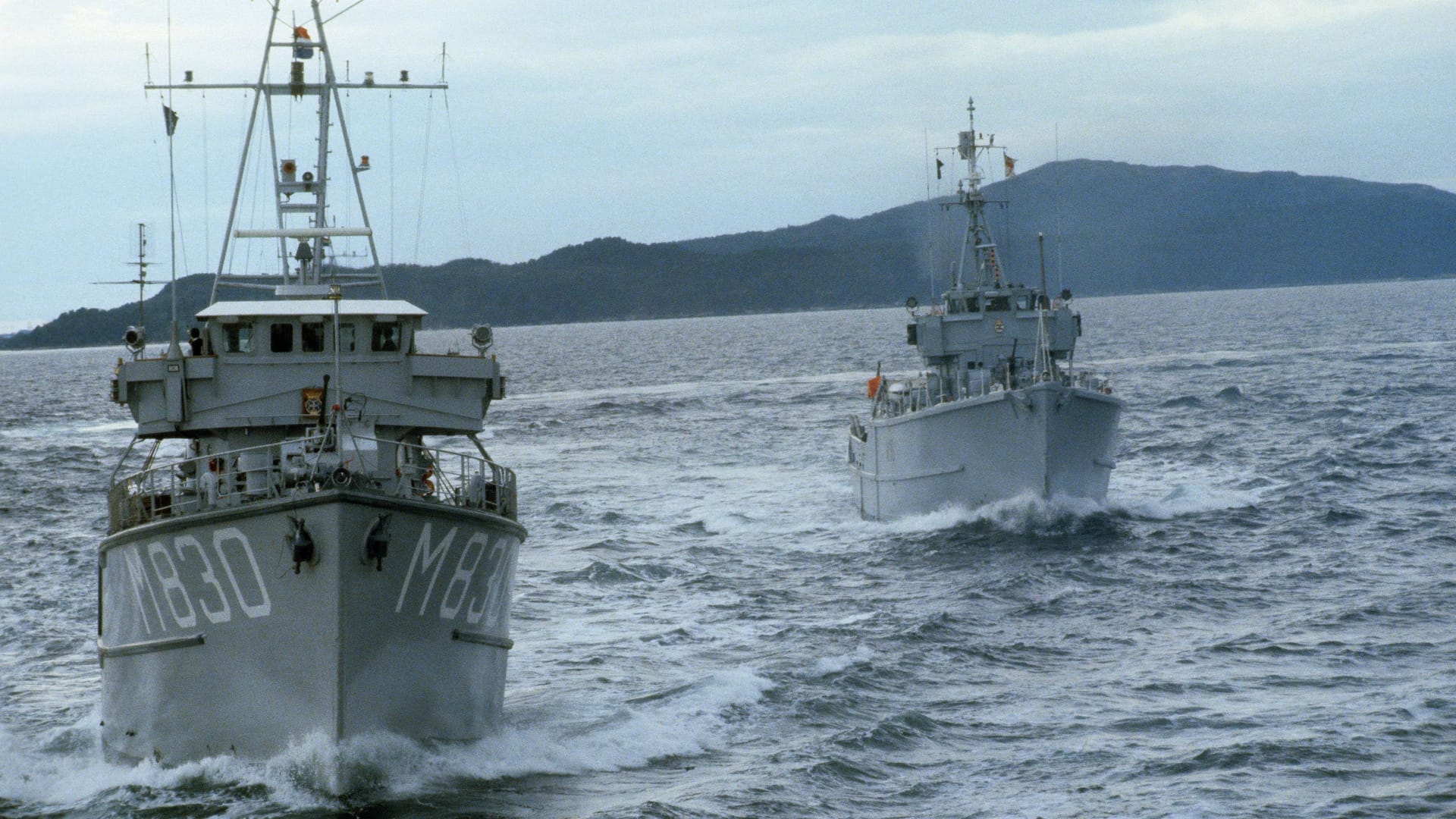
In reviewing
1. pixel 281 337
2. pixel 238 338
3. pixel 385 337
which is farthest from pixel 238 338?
pixel 385 337

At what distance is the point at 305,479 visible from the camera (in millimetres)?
16656

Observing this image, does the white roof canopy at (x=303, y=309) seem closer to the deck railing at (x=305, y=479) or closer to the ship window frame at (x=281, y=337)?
the ship window frame at (x=281, y=337)

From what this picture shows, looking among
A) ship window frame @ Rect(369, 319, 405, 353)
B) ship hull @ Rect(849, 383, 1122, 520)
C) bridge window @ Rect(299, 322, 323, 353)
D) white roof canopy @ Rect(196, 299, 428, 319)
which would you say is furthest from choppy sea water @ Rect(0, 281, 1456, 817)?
white roof canopy @ Rect(196, 299, 428, 319)

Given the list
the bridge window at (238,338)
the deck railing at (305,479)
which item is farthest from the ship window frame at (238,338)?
the deck railing at (305,479)

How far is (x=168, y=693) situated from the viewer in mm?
17109

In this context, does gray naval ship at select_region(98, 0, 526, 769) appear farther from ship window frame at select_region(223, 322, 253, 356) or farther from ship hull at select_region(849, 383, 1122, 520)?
ship hull at select_region(849, 383, 1122, 520)

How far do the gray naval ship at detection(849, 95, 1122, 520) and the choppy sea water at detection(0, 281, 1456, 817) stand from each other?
90 cm

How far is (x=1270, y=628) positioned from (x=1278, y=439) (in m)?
30.4

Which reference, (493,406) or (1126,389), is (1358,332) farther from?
(493,406)

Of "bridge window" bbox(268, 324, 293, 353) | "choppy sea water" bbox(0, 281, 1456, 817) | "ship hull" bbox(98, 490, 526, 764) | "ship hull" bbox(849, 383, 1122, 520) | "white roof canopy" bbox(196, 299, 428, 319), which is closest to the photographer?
"ship hull" bbox(98, 490, 526, 764)

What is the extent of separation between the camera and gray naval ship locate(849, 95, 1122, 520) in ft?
116

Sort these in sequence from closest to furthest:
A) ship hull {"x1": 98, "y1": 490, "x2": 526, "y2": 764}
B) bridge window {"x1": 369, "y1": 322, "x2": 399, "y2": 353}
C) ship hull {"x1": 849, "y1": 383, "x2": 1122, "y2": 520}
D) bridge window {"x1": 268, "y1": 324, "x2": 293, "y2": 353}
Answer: ship hull {"x1": 98, "y1": 490, "x2": 526, "y2": 764}
bridge window {"x1": 268, "y1": 324, "x2": 293, "y2": 353}
bridge window {"x1": 369, "y1": 322, "x2": 399, "y2": 353}
ship hull {"x1": 849, "y1": 383, "x2": 1122, "y2": 520}

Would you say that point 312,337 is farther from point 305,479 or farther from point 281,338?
point 305,479

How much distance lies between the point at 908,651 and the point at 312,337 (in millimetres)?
10360
